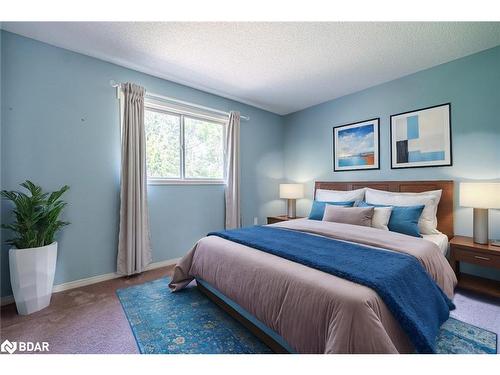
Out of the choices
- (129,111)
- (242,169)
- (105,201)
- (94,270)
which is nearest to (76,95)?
(129,111)

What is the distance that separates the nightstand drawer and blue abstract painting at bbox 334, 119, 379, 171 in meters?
1.46

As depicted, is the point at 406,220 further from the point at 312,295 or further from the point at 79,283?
the point at 79,283

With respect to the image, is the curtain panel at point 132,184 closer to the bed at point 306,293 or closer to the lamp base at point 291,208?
the bed at point 306,293

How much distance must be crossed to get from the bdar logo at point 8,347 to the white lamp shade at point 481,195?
3964 mm

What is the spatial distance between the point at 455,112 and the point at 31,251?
4.57 meters

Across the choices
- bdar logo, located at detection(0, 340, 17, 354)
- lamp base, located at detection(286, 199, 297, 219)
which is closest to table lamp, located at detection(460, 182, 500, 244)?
lamp base, located at detection(286, 199, 297, 219)

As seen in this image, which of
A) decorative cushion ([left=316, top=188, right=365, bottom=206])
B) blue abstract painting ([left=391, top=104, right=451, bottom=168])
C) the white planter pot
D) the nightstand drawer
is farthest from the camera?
decorative cushion ([left=316, top=188, right=365, bottom=206])

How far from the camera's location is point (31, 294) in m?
1.87

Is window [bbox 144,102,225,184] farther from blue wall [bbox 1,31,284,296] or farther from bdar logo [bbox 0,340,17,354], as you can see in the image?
bdar logo [bbox 0,340,17,354]

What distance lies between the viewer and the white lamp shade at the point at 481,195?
6.73 feet

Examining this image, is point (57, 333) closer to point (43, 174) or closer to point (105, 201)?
point (105, 201)

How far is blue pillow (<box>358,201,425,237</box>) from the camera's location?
2260 millimetres

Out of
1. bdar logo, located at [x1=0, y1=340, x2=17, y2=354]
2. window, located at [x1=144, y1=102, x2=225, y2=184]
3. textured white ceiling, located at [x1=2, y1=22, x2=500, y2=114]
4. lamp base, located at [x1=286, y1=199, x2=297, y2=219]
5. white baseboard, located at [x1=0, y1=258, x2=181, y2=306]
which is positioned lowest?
bdar logo, located at [x1=0, y1=340, x2=17, y2=354]

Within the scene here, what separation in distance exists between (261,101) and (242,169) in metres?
1.25
